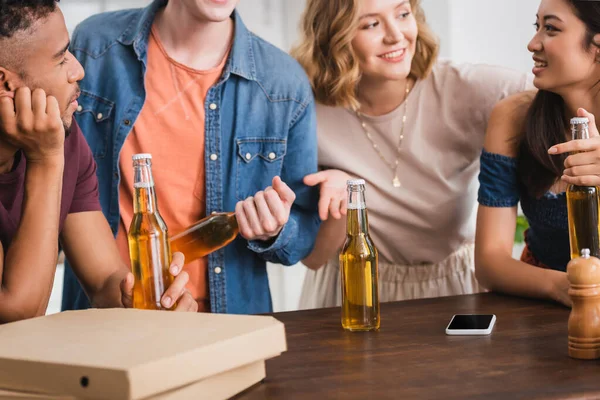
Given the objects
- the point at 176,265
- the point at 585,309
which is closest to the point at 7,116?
the point at 176,265

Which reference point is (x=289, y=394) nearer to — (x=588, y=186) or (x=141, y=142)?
(x=588, y=186)

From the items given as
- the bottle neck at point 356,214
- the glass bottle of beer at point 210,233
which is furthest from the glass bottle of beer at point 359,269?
the glass bottle of beer at point 210,233

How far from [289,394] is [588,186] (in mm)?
667

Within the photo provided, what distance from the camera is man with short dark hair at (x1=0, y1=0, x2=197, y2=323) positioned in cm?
135

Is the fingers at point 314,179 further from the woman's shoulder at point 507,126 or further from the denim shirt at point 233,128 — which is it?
the woman's shoulder at point 507,126

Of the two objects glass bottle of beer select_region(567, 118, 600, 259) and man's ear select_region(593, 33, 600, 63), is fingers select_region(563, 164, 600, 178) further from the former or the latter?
man's ear select_region(593, 33, 600, 63)

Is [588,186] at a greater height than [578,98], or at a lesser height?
lesser

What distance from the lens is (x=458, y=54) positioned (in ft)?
13.4

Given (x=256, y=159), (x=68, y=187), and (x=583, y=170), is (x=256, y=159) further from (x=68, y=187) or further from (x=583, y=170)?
(x=583, y=170)

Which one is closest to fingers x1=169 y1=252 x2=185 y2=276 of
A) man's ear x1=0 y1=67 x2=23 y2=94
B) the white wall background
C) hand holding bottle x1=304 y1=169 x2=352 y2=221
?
man's ear x1=0 y1=67 x2=23 y2=94

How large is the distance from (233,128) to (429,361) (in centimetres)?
104

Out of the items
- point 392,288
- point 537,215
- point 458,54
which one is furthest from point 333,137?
point 458,54

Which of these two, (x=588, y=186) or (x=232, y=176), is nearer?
(x=588, y=186)

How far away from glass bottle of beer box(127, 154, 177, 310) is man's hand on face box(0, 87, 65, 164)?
184 millimetres
